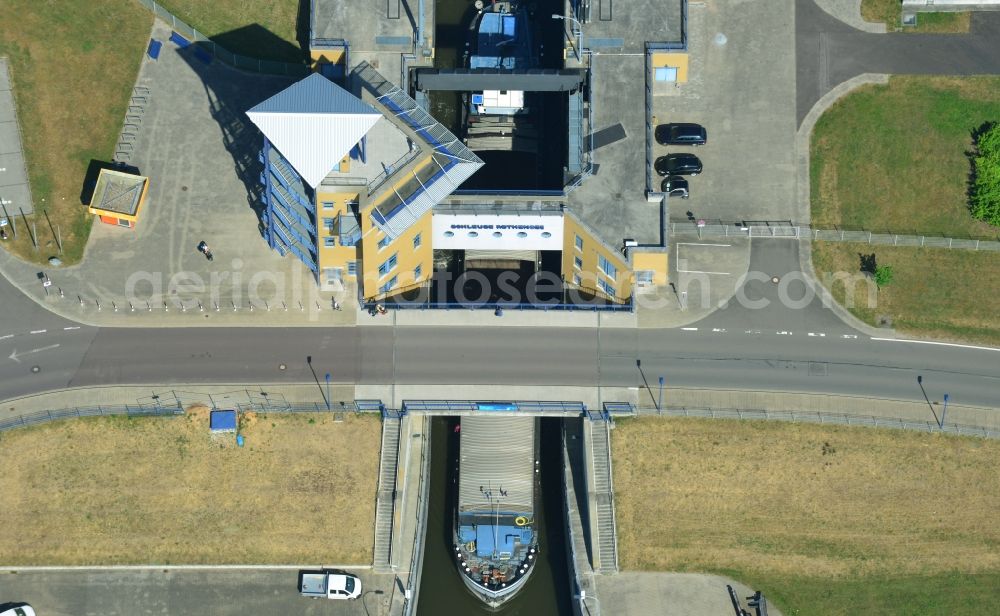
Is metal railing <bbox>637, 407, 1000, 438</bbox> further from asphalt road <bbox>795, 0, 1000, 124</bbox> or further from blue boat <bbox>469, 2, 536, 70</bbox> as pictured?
blue boat <bbox>469, 2, 536, 70</bbox>

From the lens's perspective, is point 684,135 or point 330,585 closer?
point 330,585

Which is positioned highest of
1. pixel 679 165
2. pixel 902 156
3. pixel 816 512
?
pixel 902 156

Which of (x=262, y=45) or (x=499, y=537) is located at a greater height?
(x=262, y=45)

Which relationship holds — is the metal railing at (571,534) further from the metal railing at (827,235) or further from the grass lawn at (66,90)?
the grass lawn at (66,90)

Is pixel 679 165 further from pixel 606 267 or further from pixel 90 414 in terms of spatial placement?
pixel 90 414

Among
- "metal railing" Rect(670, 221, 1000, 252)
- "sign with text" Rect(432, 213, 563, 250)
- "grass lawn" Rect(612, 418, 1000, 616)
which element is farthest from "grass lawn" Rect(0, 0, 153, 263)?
"grass lawn" Rect(612, 418, 1000, 616)

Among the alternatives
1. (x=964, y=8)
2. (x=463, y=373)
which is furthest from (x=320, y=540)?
(x=964, y=8)

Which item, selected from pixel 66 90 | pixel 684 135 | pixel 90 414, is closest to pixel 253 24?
pixel 66 90
